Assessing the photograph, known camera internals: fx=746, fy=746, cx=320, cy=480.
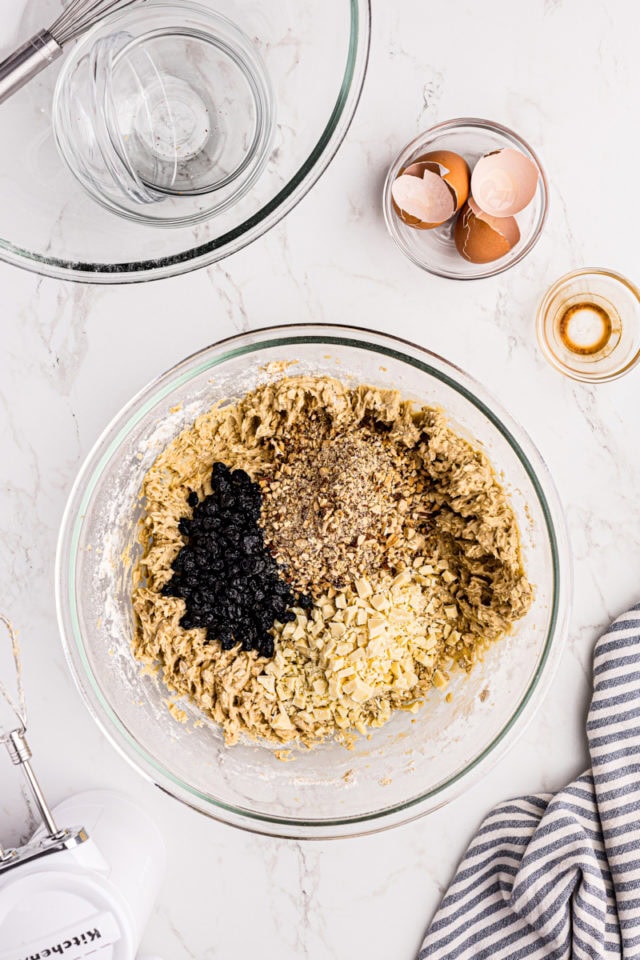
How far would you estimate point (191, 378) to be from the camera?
1596mm

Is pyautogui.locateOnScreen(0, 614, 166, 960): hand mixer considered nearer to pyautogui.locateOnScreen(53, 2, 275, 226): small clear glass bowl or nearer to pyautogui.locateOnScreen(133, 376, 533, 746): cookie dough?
pyautogui.locateOnScreen(133, 376, 533, 746): cookie dough

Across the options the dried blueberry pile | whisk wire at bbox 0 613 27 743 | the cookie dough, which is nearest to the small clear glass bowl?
the cookie dough

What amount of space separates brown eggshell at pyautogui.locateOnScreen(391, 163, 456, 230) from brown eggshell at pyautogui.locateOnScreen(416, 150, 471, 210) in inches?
0.4

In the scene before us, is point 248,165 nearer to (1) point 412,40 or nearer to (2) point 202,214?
(2) point 202,214

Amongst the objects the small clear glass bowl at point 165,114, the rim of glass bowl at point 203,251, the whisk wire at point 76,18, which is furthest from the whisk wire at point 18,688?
the whisk wire at point 76,18

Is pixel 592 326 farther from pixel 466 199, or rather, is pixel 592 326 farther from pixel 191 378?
pixel 191 378

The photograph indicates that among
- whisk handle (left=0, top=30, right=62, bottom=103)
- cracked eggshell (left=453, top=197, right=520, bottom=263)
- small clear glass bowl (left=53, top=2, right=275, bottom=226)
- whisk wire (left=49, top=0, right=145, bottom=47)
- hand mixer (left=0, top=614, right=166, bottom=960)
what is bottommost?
hand mixer (left=0, top=614, right=166, bottom=960)

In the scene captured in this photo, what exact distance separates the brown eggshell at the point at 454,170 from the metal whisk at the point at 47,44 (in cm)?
70

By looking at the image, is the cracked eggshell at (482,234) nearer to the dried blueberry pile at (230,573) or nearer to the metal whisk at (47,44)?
the dried blueberry pile at (230,573)

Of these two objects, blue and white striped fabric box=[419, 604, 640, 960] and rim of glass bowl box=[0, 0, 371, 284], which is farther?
blue and white striped fabric box=[419, 604, 640, 960]

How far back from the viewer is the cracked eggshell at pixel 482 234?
159 cm

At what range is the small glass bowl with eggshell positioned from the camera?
62.2 inches

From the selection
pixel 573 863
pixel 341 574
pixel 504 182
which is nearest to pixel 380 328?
pixel 504 182

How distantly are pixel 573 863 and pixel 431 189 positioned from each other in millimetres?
1524
